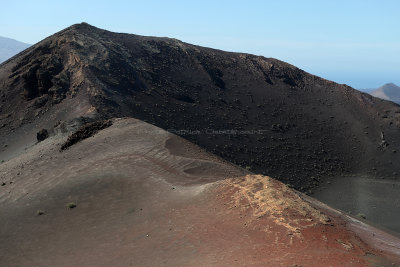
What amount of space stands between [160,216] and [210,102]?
4188cm

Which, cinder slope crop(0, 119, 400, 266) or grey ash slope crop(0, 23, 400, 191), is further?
grey ash slope crop(0, 23, 400, 191)

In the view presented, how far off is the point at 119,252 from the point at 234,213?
4968 mm

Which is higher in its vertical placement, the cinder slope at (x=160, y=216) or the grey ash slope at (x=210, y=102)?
the grey ash slope at (x=210, y=102)

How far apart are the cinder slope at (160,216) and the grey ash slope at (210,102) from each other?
55.4ft

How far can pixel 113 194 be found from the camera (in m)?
20.1

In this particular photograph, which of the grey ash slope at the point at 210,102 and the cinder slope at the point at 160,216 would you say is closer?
the cinder slope at the point at 160,216

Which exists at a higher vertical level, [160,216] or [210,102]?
[210,102]

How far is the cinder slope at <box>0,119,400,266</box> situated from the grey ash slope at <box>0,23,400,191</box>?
16.9 meters

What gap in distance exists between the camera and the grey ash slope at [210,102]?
1843 inches

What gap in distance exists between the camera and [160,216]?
17000 mm

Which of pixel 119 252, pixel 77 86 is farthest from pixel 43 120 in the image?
pixel 119 252

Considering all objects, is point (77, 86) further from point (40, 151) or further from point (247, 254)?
point (247, 254)

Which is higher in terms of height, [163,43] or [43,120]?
[163,43]

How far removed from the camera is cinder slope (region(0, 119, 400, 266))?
12.5 meters
